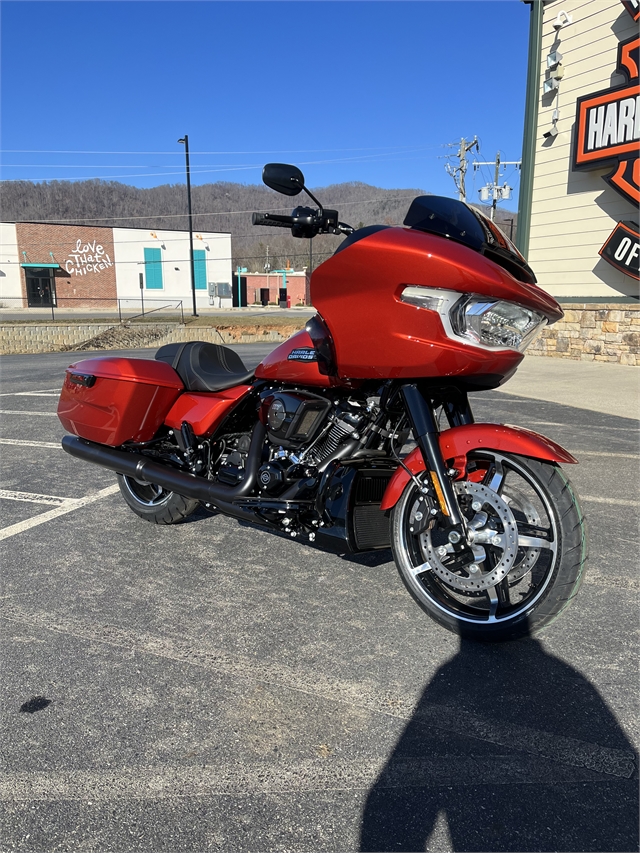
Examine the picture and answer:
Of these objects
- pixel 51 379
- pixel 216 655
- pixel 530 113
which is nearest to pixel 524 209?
pixel 530 113

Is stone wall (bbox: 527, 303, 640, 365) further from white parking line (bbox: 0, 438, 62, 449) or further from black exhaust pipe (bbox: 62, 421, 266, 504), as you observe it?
black exhaust pipe (bbox: 62, 421, 266, 504)

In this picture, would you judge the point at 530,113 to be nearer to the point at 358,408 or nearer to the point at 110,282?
the point at 358,408

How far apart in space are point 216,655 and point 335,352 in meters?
1.35

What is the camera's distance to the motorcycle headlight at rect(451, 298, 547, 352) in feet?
7.94

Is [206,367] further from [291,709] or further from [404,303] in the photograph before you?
[291,709]

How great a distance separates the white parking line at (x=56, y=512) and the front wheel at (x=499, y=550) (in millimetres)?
2450

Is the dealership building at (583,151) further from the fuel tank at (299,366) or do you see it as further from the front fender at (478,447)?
the front fender at (478,447)

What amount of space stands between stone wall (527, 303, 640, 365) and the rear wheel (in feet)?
37.4

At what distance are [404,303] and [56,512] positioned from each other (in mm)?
2900

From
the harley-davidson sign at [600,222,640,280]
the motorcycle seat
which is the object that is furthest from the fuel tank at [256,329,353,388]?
the harley-davidson sign at [600,222,640,280]

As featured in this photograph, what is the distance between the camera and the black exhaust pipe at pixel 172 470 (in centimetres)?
317

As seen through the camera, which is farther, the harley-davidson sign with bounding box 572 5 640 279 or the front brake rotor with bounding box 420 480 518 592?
the harley-davidson sign with bounding box 572 5 640 279

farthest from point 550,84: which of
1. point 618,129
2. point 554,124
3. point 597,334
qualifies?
point 597,334

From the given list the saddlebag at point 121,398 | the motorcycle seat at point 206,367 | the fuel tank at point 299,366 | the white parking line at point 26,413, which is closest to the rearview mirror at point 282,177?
the fuel tank at point 299,366
